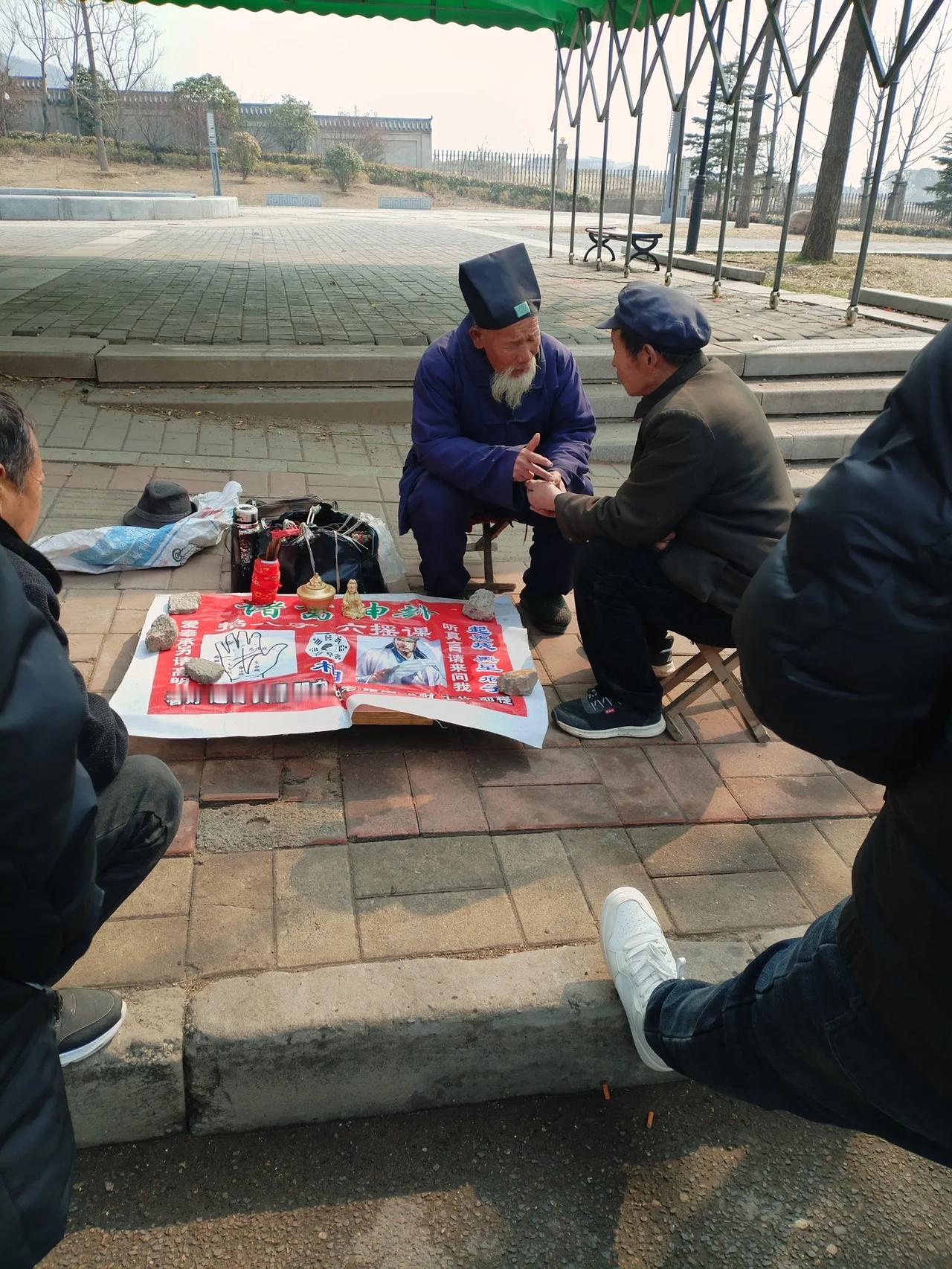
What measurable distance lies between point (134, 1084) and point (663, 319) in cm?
243

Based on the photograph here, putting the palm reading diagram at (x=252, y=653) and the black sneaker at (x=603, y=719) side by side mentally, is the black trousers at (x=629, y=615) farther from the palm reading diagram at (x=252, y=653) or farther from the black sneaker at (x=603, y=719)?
the palm reading diagram at (x=252, y=653)

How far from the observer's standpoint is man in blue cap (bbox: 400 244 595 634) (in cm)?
357

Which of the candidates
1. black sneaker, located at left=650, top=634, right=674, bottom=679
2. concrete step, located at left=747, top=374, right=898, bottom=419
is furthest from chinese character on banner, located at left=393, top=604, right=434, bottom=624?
concrete step, located at left=747, top=374, right=898, bottom=419

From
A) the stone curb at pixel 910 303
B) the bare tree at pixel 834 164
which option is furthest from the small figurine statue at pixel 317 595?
the bare tree at pixel 834 164

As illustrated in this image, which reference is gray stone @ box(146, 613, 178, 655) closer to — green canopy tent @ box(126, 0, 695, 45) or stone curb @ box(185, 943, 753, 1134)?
stone curb @ box(185, 943, 753, 1134)

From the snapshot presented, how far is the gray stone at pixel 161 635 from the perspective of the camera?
310 centimetres

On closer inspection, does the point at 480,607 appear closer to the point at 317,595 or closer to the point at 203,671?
the point at 317,595

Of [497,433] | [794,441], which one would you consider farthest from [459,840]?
[794,441]

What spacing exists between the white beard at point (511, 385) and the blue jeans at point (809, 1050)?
99.6 inches

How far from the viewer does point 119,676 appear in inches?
128

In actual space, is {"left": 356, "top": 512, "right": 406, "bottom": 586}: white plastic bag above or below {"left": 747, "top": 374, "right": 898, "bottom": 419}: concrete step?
below

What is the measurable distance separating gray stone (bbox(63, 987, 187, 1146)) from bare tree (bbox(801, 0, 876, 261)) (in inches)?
614

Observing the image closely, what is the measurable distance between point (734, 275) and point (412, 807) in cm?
1086

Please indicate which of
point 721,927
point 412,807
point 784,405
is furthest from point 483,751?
point 784,405
